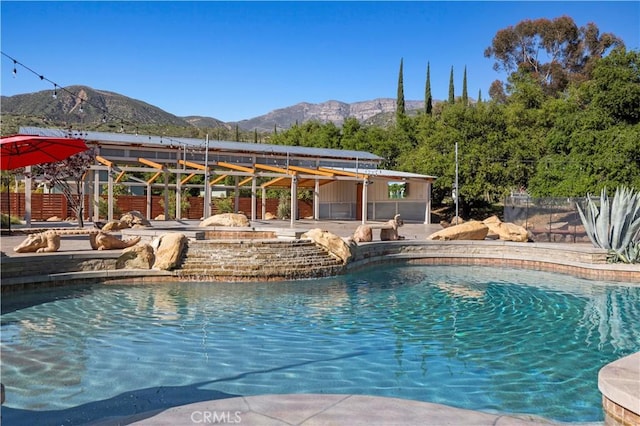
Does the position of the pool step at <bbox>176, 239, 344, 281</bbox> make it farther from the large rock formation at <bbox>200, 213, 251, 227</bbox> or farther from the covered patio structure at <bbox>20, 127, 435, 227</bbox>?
the covered patio structure at <bbox>20, 127, 435, 227</bbox>

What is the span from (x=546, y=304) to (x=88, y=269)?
10.1 m

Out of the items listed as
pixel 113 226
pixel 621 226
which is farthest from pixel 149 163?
pixel 621 226

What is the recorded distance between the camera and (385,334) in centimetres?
786

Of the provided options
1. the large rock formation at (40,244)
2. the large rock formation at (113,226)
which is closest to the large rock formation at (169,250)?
the large rock formation at (40,244)

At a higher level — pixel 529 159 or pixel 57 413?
pixel 529 159

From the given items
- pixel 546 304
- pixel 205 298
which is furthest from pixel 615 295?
pixel 205 298

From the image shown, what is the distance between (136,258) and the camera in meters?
12.4

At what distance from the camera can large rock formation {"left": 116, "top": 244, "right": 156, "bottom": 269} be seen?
40.3ft

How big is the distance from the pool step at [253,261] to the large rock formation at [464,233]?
18.6ft

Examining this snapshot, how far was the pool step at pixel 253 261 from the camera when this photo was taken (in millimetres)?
12664

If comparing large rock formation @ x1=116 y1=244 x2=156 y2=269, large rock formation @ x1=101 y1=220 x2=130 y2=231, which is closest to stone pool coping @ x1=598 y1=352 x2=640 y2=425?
large rock formation @ x1=116 y1=244 x2=156 y2=269

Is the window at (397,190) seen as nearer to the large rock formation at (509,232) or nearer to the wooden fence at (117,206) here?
the wooden fence at (117,206)

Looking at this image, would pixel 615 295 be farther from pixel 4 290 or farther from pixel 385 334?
pixel 4 290

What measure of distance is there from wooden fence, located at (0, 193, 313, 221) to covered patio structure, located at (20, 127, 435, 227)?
92cm
